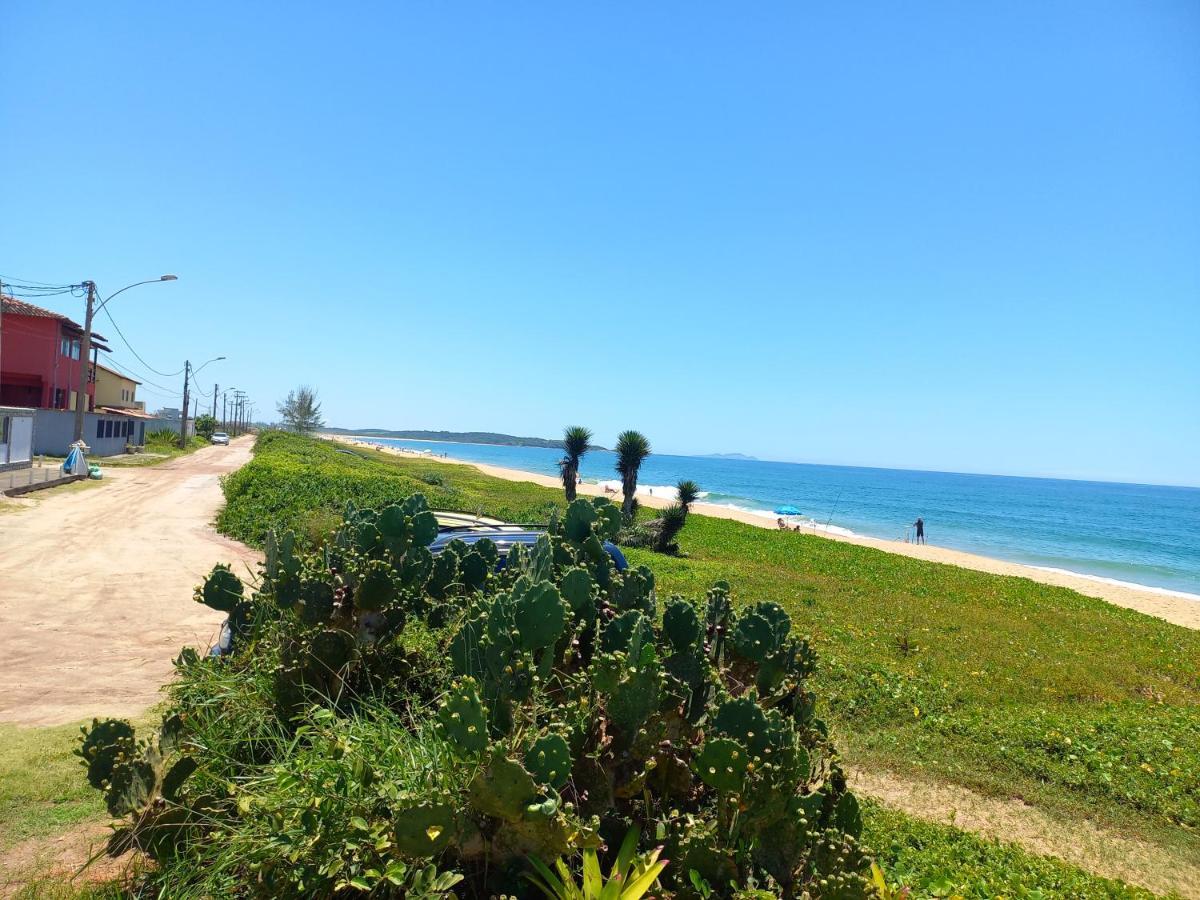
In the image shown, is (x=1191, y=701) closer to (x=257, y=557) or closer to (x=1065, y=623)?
(x=1065, y=623)

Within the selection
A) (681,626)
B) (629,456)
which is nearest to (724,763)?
(681,626)

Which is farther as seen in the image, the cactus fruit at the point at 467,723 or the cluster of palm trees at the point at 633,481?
the cluster of palm trees at the point at 633,481

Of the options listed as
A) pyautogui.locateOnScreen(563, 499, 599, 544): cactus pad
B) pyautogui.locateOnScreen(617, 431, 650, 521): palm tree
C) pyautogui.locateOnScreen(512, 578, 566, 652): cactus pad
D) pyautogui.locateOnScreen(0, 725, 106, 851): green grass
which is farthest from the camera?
pyautogui.locateOnScreen(617, 431, 650, 521): palm tree

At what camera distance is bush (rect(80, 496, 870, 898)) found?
2549 millimetres

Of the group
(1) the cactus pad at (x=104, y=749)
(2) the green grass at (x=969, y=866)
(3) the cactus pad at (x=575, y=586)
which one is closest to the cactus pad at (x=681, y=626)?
(3) the cactus pad at (x=575, y=586)

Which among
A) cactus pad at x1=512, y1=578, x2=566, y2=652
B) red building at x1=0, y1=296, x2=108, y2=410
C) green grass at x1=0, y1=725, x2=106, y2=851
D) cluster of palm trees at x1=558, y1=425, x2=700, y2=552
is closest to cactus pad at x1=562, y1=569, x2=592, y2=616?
cactus pad at x1=512, y1=578, x2=566, y2=652

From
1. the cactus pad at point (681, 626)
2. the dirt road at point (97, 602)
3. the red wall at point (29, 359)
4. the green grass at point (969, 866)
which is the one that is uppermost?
the red wall at point (29, 359)

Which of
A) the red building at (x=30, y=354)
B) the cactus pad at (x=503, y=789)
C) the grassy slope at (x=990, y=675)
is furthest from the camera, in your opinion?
the red building at (x=30, y=354)

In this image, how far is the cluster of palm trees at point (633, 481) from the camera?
21094 millimetres

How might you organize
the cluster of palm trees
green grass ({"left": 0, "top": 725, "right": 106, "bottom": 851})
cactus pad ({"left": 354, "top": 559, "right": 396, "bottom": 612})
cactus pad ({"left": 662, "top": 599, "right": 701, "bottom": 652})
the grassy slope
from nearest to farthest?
cactus pad ({"left": 662, "top": 599, "right": 701, "bottom": 652}) < cactus pad ({"left": 354, "top": 559, "right": 396, "bottom": 612}) < green grass ({"left": 0, "top": 725, "right": 106, "bottom": 851}) < the grassy slope < the cluster of palm trees

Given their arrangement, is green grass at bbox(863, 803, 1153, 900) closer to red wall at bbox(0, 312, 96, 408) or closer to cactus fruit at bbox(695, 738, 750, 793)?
cactus fruit at bbox(695, 738, 750, 793)

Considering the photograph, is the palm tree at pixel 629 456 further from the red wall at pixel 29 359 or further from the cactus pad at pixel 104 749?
the red wall at pixel 29 359

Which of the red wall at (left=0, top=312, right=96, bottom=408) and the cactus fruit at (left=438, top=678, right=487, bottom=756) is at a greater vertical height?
the red wall at (left=0, top=312, right=96, bottom=408)

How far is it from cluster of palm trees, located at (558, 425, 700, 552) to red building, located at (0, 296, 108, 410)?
1202 inches
